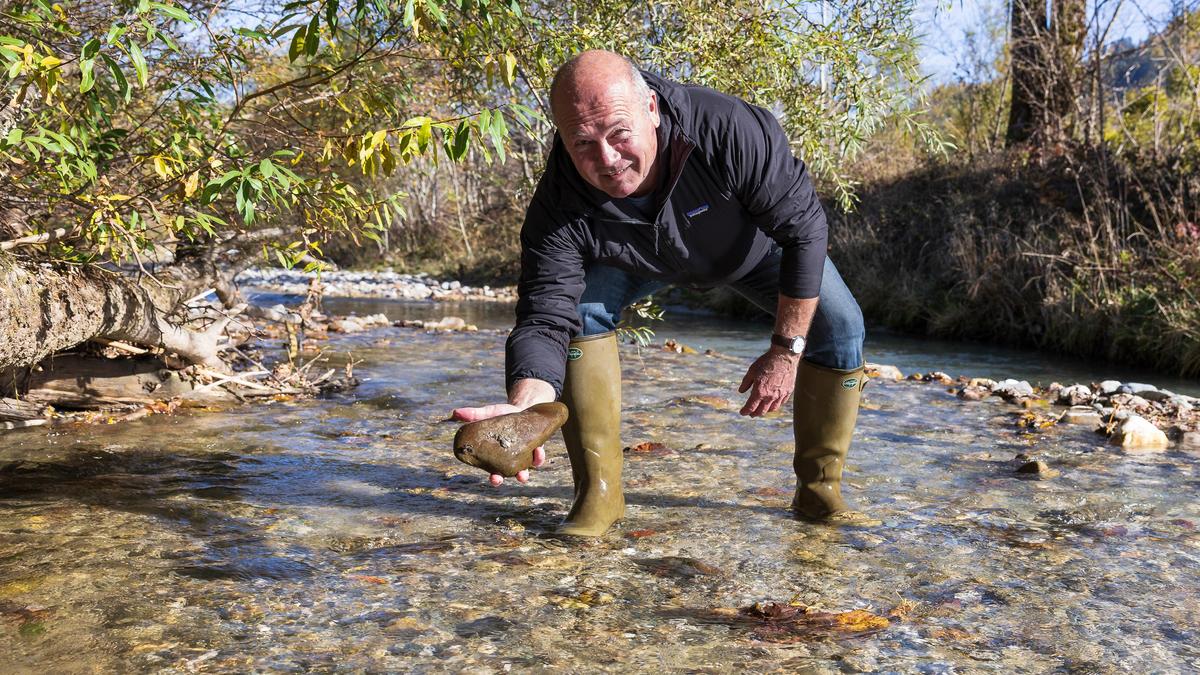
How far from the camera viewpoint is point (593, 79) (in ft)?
9.80

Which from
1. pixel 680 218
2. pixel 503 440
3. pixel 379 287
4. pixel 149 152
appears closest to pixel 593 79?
pixel 680 218

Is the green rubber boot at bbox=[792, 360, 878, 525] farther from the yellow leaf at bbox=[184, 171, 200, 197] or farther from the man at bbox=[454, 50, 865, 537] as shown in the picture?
the yellow leaf at bbox=[184, 171, 200, 197]

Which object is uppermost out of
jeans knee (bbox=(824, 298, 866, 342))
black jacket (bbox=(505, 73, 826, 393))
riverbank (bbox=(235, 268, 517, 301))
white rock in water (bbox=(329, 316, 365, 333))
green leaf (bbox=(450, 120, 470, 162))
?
green leaf (bbox=(450, 120, 470, 162))

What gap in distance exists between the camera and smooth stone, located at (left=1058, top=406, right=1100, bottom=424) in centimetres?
648

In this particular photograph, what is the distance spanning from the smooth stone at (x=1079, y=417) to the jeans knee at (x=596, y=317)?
12.9 ft

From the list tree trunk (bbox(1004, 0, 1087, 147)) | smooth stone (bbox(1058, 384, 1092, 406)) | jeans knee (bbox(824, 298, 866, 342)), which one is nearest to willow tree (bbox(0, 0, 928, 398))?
jeans knee (bbox(824, 298, 866, 342))

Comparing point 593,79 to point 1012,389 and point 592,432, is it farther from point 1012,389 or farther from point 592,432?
point 1012,389

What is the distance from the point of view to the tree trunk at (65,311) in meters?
4.30

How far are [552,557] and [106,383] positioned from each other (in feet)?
11.7

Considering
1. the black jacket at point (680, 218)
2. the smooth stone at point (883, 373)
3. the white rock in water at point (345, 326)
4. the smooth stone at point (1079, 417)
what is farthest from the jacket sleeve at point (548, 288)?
the white rock in water at point (345, 326)

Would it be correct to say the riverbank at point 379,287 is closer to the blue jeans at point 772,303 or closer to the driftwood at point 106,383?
the driftwood at point 106,383

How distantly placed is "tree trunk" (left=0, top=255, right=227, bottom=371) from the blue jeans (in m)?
2.34

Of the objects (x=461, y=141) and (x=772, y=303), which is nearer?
(x=461, y=141)

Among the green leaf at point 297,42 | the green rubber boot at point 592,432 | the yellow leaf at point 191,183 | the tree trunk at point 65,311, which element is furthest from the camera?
the tree trunk at point 65,311
